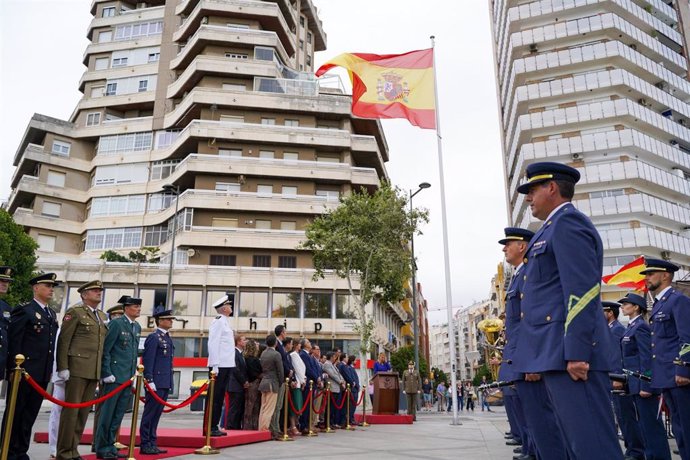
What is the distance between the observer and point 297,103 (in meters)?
46.4

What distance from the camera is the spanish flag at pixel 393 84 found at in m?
16.6

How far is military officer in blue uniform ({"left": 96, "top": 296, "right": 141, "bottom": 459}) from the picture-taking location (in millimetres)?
7293

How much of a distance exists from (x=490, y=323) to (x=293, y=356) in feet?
56.1

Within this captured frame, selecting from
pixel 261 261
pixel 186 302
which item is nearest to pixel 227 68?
pixel 261 261

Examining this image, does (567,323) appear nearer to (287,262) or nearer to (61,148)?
(287,262)

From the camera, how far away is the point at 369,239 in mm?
→ 28203

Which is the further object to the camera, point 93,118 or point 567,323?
point 93,118

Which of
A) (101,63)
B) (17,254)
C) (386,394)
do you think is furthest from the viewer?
(101,63)

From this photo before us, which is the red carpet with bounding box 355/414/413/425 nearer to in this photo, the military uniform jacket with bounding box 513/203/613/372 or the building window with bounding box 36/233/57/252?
the military uniform jacket with bounding box 513/203/613/372

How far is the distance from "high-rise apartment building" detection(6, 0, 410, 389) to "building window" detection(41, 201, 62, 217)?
0.60 feet

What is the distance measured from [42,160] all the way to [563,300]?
177ft

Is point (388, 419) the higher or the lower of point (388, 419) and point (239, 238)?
the lower

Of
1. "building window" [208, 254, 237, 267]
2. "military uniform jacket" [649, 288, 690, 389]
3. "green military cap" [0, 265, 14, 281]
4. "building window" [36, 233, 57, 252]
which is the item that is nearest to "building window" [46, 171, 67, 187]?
"building window" [36, 233, 57, 252]

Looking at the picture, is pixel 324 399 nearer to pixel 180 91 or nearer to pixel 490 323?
pixel 490 323
